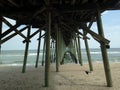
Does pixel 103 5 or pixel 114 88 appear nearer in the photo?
pixel 114 88

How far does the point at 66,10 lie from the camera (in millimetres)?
7363

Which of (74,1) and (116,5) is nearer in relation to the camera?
(74,1)

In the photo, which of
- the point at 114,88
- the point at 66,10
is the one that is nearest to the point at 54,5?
the point at 66,10

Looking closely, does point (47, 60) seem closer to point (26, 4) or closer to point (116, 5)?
point (26, 4)

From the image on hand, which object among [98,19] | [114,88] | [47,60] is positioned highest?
[98,19]

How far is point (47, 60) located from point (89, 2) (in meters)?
2.18

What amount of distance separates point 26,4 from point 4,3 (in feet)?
2.17

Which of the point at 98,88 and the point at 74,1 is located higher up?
the point at 74,1

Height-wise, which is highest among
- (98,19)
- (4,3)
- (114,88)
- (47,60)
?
(4,3)

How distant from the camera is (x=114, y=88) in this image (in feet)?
22.5

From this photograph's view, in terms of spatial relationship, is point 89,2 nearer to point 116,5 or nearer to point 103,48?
point 116,5

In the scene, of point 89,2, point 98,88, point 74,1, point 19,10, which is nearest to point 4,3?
point 19,10

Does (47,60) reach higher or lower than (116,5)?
Result: lower

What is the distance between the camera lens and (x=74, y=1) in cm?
695
